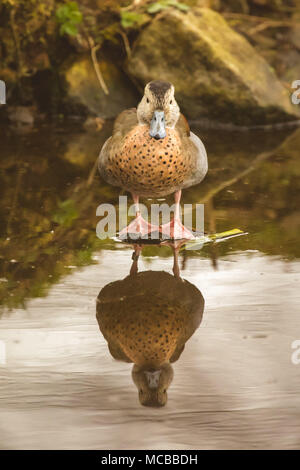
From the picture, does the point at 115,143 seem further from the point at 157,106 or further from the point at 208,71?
the point at 208,71

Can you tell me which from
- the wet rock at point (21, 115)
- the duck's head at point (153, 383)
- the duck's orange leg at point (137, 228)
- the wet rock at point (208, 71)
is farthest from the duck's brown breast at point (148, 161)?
the wet rock at point (21, 115)

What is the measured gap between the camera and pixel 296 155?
274 inches

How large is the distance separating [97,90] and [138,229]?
4.50 metres

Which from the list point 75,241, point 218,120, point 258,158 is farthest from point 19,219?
point 218,120

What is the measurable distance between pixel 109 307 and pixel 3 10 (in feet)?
19.5

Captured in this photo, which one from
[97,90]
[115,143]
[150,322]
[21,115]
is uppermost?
[97,90]

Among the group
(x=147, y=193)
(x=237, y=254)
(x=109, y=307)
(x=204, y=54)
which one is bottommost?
(x=109, y=307)

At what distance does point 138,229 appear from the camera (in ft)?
15.3

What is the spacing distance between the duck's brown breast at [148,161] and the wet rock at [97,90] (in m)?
4.52

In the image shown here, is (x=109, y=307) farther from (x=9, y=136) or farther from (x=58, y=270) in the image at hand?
(x=9, y=136)

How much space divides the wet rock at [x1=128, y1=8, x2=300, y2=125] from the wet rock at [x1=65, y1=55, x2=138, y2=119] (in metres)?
0.38

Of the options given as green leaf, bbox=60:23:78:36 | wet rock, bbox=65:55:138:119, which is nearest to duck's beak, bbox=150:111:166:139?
wet rock, bbox=65:55:138:119

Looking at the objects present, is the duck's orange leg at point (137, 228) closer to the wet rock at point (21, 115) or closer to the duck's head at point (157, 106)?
the duck's head at point (157, 106)

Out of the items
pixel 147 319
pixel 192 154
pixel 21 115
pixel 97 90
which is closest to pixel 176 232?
pixel 192 154
